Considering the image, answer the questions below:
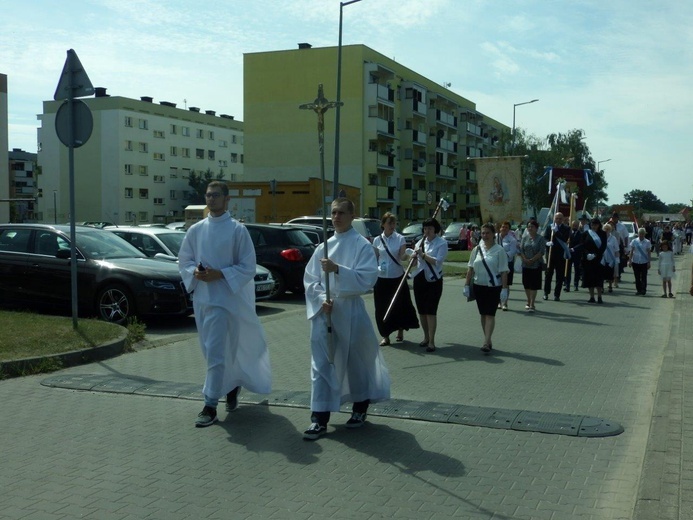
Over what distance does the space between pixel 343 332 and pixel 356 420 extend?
0.73 m

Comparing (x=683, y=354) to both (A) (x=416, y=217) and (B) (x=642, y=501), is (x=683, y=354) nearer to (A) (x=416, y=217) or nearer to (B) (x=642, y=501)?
(B) (x=642, y=501)

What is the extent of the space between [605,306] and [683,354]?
768cm

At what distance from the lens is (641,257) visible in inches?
804

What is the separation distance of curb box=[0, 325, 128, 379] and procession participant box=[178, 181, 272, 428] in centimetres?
281

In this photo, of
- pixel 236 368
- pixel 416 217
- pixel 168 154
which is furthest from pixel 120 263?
pixel 168 154

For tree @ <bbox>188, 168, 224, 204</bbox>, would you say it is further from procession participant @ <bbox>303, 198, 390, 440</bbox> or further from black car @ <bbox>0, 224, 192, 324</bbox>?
procession participant @ <bbox>303, 198, 390, 440</bbox>

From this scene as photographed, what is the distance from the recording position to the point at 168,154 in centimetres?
8562

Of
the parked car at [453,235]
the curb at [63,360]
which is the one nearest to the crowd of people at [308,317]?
the curb at [63,360]

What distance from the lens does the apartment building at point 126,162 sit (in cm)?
7781

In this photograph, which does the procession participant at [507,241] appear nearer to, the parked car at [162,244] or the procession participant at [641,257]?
the procession participant at [641,257]

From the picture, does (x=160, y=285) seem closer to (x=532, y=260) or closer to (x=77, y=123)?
(x=77, y=123)

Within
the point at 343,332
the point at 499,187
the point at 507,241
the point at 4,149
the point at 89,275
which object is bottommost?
the point at 89,275

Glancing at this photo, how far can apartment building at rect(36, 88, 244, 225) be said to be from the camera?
77.8 metres

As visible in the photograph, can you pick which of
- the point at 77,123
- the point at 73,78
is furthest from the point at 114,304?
the point at 73,78
